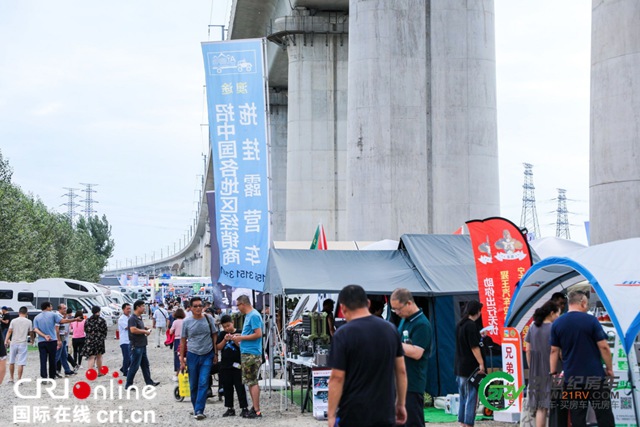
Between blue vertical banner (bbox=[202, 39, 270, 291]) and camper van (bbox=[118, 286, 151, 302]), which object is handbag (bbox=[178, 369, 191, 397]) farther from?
camper van (bbox=[118, 286, 151, 302])

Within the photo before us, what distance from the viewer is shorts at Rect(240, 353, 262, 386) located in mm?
15242

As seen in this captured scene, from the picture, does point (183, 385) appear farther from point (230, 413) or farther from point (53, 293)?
point (53, 293)

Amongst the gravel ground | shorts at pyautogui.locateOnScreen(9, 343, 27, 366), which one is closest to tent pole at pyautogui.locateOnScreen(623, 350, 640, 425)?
the gravel ground

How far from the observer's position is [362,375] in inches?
272

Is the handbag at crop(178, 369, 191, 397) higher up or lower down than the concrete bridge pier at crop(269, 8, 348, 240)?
lower down

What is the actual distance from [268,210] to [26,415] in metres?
5.27

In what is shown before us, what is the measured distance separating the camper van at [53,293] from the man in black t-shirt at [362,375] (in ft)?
131

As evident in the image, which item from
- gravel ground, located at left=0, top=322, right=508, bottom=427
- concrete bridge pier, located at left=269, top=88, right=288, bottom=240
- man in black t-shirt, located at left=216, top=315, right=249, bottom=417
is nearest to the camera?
gravel ground, located at left=0, top=322, right=508, bottom=427

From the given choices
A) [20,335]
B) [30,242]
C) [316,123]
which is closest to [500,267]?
[20,335]

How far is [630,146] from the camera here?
14.3 meters

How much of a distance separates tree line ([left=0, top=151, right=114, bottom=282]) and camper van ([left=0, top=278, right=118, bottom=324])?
12.9 feet

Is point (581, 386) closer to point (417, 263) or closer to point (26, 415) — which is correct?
point (417, 263)

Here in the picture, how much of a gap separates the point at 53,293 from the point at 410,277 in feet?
114

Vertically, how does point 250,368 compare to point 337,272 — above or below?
below
